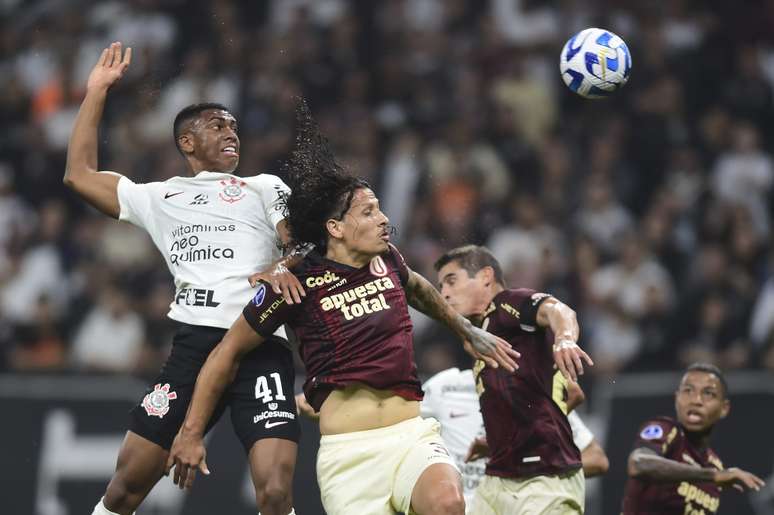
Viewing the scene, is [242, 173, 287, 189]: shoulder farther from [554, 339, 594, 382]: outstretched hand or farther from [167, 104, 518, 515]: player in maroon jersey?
[554, 339, 594, 382]: outstretched hand

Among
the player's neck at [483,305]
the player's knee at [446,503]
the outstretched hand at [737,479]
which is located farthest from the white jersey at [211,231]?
the outstretched hand at [737,479]

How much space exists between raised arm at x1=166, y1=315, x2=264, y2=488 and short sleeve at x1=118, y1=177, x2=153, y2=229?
1001 mm

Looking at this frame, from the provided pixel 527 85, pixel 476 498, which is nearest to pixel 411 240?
pixel 527 85

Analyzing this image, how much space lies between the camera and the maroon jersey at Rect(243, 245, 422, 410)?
6426mm

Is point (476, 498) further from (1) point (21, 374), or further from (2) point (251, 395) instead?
(1) point (21, 374)

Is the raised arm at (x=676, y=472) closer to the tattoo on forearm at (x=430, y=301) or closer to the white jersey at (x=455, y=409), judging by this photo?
the white jersey at (x=455, y=409)

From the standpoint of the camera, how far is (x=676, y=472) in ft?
25.6

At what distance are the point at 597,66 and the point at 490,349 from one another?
2252mm

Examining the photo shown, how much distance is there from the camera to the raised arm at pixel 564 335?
6137 mm

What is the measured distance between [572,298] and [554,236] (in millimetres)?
775

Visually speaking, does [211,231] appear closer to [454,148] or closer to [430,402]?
[430,402]

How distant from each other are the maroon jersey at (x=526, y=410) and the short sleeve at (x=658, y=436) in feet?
3.07

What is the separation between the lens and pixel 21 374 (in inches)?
435

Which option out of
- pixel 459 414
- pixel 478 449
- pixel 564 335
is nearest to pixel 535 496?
pixel 478 449
